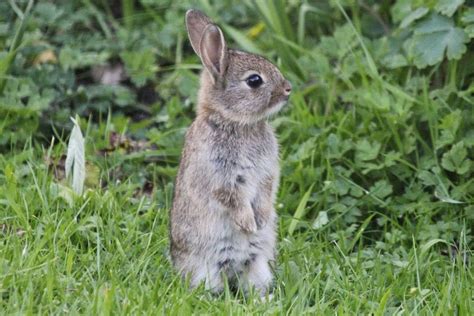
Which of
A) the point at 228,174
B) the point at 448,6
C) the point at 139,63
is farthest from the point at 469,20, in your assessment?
the point at 139,63

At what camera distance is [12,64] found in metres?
7.24

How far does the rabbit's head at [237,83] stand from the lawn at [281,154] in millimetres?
788

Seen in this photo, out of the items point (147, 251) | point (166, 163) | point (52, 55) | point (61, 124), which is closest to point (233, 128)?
point (147, 251)

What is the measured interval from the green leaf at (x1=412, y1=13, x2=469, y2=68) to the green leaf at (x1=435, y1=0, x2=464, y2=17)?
11cm

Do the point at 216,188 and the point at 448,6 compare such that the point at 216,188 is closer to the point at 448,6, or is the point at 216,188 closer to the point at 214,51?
the point at 214,51

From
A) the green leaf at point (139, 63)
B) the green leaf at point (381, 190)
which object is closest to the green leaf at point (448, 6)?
the green leaf at point (381, 190)

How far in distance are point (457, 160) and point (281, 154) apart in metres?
1.08

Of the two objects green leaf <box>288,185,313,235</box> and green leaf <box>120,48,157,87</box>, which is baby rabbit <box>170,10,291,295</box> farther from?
green leaf <box>120,48,157,87</box>

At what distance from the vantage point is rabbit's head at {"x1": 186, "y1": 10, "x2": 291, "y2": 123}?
17.6ft

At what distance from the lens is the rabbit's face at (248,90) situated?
5383 mm

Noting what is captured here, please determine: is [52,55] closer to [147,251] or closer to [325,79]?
[325,79]

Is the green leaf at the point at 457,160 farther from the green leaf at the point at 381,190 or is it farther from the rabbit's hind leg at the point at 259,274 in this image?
the rabbit's hind leg at the point at 259,274

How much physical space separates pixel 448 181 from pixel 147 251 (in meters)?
1.89

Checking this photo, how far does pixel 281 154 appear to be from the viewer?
257 inches
